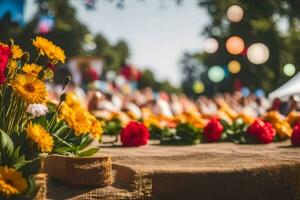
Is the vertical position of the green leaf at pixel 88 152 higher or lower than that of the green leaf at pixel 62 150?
lower

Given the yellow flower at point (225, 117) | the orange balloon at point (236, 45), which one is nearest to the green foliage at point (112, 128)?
the yellow flower at point (225, 117)

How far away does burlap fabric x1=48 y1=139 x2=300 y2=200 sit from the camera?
123 inches

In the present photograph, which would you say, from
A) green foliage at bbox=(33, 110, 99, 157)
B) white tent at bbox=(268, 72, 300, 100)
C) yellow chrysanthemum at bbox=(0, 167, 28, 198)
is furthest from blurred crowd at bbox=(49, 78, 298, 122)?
yellow chrysanthemum at bbox=(0, 167, 28, 198)

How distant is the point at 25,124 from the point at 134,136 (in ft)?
4.81

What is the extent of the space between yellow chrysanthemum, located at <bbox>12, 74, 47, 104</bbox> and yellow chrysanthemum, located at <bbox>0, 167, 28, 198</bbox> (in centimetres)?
36

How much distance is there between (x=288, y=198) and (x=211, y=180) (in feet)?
1.73

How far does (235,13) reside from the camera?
9.84m

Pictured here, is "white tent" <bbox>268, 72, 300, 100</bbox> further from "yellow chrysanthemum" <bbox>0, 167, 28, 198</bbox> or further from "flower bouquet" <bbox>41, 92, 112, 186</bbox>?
"yellow chrysanthemum" <bbox>0, 167, 28, 198</bbox>

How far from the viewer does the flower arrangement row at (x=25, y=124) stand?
2.77m

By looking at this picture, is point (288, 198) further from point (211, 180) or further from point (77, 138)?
point (77, 138)

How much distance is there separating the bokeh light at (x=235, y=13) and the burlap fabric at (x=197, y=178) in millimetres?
6170

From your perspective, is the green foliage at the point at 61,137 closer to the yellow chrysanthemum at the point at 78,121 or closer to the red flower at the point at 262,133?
the yellow chrysanthemum at the point at 78,121

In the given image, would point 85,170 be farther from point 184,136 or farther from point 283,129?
point 283,129

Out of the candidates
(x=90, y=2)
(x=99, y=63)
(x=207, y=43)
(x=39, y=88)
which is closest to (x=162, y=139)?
(x=39, y=88)
